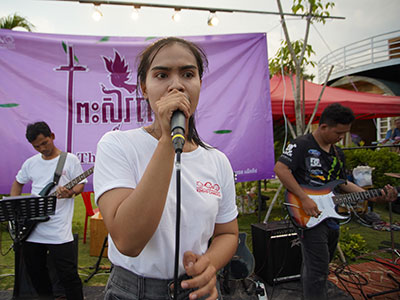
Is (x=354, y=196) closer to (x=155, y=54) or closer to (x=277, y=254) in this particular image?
→ (x=277, y=254)

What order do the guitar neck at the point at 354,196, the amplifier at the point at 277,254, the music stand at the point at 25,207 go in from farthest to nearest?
the amplifier at the point at 277,254, the guitar neck at the point at 354,196, the music stand at the point at 25,207

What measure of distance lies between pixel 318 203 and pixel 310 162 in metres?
0.45

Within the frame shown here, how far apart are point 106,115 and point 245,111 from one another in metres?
2.05

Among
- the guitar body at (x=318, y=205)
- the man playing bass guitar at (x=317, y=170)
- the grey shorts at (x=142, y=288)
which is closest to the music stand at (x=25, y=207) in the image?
the grey shorts at (x=142, y=288)

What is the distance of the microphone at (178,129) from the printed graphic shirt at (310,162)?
2.26 meters

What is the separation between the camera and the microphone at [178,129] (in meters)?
0.73

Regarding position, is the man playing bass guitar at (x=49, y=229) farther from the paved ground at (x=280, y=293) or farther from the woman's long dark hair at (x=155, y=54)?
the woman's long dark hair at (x=155, y=54)

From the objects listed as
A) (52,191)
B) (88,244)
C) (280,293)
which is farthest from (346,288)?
(88,244)

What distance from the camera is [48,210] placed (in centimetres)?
260

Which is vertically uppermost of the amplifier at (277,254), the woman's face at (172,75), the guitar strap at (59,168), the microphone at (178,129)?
the woman's face at (172,75)

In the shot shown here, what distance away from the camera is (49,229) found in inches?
107

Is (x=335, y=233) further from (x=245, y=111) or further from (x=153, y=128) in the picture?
(x=153, y=128)

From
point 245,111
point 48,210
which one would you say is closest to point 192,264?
point 48,210

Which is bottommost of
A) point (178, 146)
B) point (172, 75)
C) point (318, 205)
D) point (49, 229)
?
point (49, 229)
